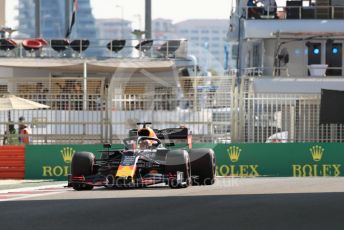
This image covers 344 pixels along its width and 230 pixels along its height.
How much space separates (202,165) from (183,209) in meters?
5.36

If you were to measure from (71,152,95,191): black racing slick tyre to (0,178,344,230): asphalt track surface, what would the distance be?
1.54 ft

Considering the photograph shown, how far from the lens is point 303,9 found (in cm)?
3538

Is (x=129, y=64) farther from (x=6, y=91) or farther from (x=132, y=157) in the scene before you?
(x=132, y=157)

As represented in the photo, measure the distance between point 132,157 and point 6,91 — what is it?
10.6 meters

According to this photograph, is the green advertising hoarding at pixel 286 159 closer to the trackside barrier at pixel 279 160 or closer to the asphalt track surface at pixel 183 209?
the trackside barrier at pixel 279 160

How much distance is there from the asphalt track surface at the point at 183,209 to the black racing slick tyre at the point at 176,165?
8.5 inches

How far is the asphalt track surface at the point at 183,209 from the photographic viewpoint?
10.8 m

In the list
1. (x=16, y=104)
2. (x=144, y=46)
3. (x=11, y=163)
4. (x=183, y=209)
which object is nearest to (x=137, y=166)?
(x=183, y=209)

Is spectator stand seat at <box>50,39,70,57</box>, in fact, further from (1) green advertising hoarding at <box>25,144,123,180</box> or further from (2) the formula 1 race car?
(2) the formula 1 race car

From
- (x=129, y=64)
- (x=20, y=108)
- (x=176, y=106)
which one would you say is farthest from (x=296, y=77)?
(x=20, y=108)

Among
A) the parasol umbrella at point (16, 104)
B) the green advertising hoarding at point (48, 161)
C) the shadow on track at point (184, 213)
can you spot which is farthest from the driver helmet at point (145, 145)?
the parasol umbrella at point (16, 104)

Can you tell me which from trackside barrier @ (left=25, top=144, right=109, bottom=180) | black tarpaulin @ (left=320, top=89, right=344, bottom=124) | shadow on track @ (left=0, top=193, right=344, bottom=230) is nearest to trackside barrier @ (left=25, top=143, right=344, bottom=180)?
trackside barrier @ (left=25, top=144, right=109, bottom=180)

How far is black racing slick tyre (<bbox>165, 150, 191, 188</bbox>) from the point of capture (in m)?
16.8

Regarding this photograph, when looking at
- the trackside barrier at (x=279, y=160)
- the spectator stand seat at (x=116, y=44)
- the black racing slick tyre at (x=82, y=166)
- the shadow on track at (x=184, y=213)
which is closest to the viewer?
the shadow on track at (x=184, y=213)
